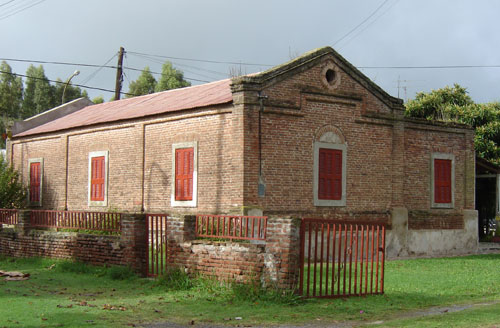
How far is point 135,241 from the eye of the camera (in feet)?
47.8

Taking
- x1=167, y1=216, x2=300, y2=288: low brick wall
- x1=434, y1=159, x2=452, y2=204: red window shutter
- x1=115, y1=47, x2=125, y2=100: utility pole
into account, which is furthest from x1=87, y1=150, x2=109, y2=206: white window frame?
x1=115, y1=47, x2=125, y2=100: utility pole

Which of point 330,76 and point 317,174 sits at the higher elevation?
point 330,76

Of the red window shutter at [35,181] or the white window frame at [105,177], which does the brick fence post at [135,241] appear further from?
the red window shutter at [35,181]

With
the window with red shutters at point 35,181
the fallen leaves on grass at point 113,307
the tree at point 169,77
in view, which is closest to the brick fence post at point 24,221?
the window with red shutters at point 35,181

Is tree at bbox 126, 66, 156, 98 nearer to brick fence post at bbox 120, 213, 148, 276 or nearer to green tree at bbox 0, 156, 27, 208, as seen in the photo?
green tree at bbox 0, 156, 27, 208

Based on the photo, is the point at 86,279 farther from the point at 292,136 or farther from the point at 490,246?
the point at 490,246

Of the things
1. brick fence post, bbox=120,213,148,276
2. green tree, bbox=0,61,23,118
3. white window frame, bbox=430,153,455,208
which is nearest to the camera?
brick fence post, bbox=120,213,148,276

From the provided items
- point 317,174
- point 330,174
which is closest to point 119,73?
point 330,174

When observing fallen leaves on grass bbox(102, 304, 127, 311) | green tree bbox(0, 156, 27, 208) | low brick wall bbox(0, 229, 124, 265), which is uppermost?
green tree bbox(0, 156, 27, 208)

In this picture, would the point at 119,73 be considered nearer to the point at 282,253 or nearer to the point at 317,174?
the point at 317,174

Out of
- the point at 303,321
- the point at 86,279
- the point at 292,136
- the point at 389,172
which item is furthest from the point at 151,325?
the point at 389,172

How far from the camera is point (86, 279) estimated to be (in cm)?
1456

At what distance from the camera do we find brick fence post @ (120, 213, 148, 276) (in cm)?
1453

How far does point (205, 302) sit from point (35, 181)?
58.1ft
